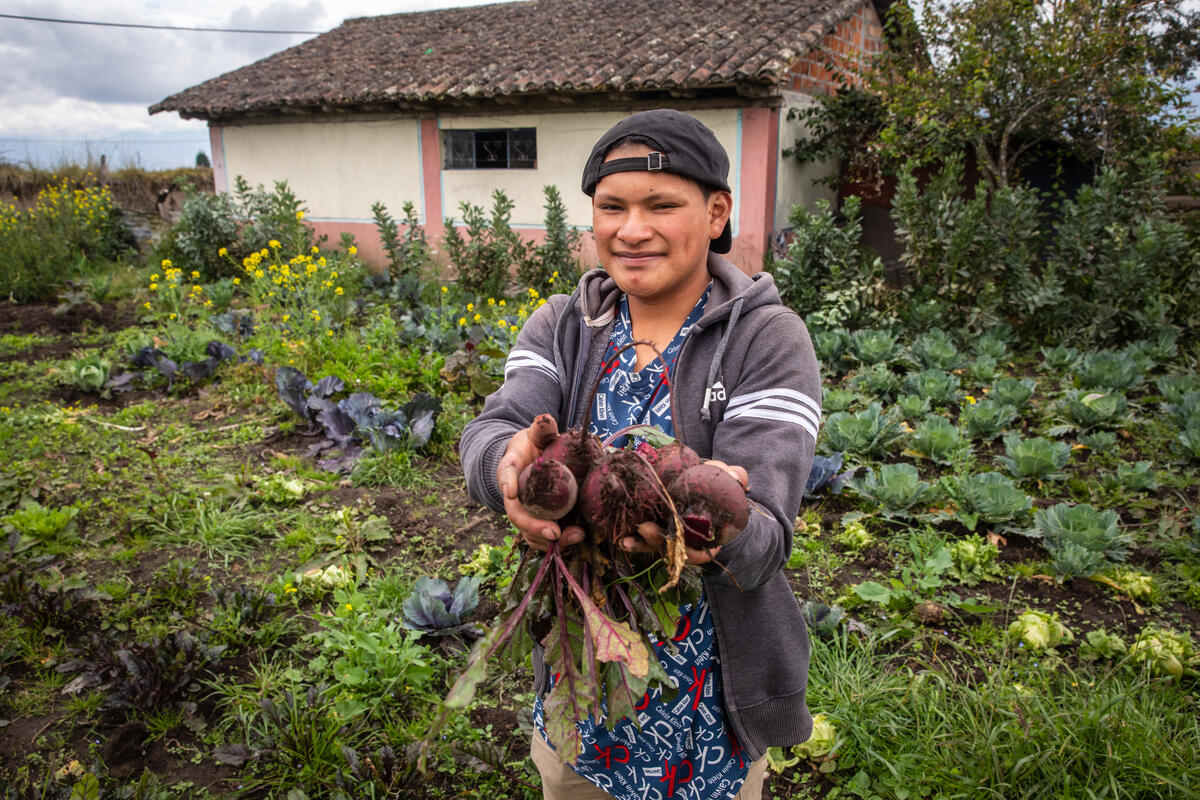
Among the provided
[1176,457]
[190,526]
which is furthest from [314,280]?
[1176,457]

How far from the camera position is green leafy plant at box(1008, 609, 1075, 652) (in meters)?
2.66

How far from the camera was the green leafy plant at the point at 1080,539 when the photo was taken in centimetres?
311

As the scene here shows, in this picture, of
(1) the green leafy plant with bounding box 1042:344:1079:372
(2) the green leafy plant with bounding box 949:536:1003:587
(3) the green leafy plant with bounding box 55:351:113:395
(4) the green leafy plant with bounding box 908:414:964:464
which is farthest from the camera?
(1) the green leafy plant with bounding box 1042:344:1079:372

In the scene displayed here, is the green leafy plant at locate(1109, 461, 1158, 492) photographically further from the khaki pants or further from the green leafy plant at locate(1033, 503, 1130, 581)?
the khaki pants

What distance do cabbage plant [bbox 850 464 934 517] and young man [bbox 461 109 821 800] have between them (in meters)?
2.41

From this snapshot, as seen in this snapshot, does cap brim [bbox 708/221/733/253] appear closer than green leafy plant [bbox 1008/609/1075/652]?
Yes

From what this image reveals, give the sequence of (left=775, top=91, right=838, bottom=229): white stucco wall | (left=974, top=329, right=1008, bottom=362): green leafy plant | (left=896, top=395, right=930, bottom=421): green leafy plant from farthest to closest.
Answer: (left=775, top=91, right=838, bottom=229): white stucco wall → (left=974, top=329, right=1008, bottom=362): green leafy plant → (left=896, top=395, right=930, bottom=421): green leafy plant

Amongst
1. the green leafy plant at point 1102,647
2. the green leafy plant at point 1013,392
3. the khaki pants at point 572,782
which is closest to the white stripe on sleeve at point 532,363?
the khaki pants at point 572,782

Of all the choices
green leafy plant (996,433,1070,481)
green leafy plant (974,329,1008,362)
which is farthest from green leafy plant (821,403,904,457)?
green leafy plant (974,329,1008,362)

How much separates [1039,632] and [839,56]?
1051cm

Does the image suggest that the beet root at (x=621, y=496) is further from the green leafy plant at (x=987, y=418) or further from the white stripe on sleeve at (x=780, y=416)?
the green leafy plant at (x=987, y=418)

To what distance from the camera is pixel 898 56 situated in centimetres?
948

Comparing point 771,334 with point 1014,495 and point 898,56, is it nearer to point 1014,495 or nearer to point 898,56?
point 1014,495

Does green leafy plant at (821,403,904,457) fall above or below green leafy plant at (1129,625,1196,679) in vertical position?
above
